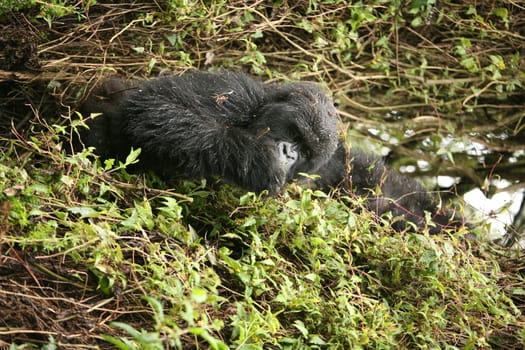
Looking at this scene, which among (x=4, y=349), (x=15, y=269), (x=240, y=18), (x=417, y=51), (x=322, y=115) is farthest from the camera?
(x=417, y=51)

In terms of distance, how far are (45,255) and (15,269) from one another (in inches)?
4.7

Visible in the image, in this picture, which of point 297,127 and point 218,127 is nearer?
point 218,127

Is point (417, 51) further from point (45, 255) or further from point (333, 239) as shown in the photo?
point (45, 255)

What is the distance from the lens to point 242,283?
2988mm

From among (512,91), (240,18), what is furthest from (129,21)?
(512,91)

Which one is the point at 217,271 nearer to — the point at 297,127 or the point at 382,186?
the point at 297,127

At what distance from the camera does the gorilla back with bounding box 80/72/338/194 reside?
342 cm

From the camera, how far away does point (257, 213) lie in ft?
11.3

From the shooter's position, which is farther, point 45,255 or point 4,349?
point 45,255

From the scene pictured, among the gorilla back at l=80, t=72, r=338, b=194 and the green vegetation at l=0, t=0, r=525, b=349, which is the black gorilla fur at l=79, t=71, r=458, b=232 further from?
the green vegetation at l=0, t=0, r=525, b=349

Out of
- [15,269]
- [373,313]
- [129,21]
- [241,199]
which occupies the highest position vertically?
[129,21]

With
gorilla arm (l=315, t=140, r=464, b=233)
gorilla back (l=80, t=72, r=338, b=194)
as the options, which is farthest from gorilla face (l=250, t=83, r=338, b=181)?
gorilla arm (l=315, t=140, r=464, b=233)

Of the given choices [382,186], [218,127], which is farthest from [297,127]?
[382,186]

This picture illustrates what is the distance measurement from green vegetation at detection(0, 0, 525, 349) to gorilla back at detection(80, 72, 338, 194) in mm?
143
